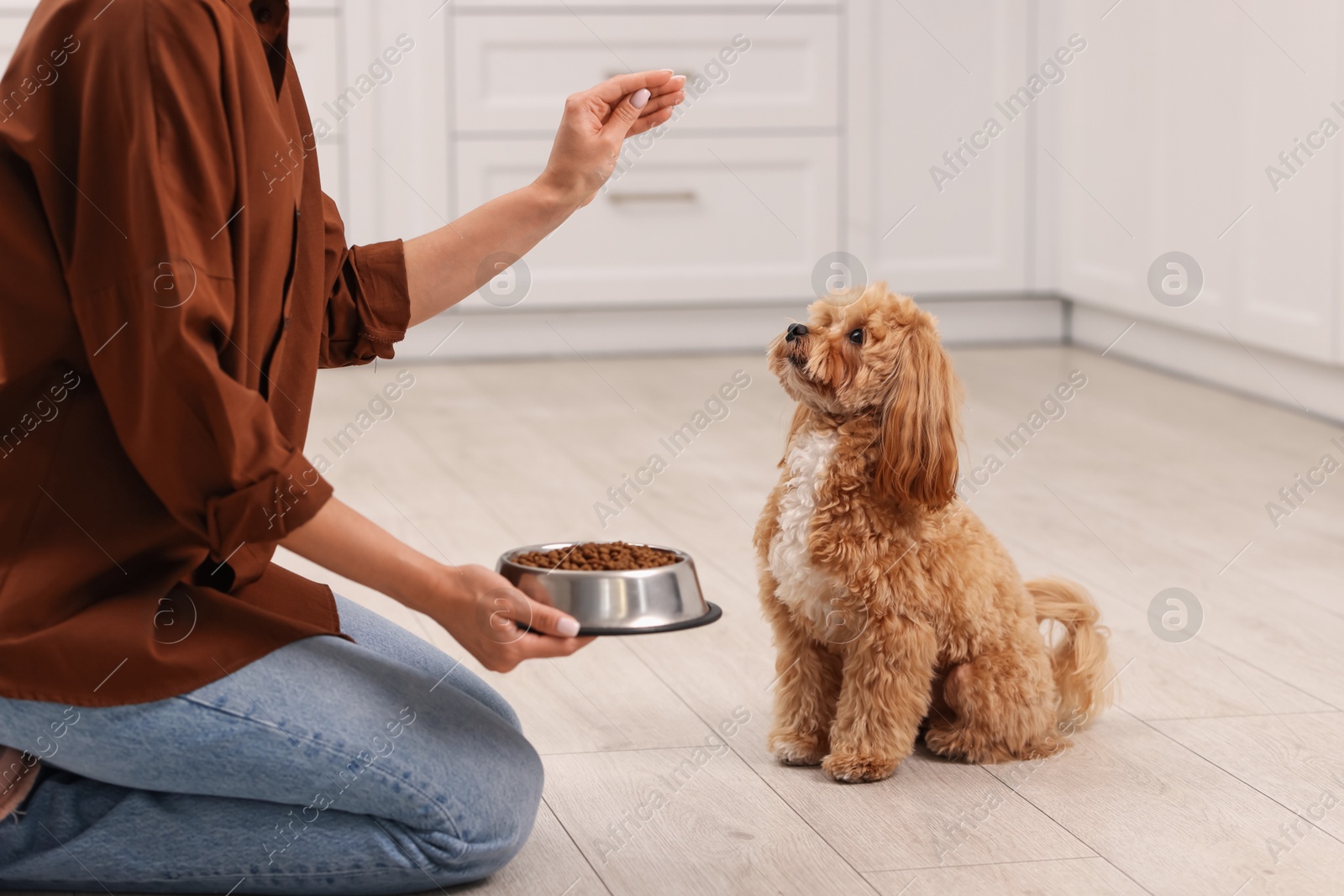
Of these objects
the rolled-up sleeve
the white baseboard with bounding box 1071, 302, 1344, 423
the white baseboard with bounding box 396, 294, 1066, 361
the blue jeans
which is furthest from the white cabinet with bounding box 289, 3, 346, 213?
the blue jeans

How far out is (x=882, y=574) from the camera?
1497mm

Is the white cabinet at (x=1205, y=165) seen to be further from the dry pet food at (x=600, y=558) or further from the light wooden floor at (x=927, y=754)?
the dry pet food at (x=600, y=558)

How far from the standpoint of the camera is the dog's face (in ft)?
4.78

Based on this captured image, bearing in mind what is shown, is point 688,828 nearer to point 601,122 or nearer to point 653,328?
point 601,122

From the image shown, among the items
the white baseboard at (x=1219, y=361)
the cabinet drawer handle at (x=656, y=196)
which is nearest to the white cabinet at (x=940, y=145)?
the white baseboard at (x=1219, y=361)

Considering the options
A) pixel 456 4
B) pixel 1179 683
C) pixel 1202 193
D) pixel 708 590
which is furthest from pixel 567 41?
pixel 1179 683

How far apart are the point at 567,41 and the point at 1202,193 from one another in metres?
1.54

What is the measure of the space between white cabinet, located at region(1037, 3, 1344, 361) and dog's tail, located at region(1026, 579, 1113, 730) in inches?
67.9

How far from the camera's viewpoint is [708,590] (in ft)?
7.21

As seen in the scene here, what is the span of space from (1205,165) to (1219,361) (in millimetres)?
452

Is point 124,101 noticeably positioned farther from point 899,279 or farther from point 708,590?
point 899,279

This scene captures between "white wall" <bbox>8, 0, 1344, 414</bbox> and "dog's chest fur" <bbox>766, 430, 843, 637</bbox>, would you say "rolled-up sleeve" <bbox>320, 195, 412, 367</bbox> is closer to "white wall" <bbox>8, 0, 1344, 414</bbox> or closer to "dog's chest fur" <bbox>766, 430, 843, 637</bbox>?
"dog's chest fur" <bbox>766, 430, 843, 637</bbox>

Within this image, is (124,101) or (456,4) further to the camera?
(456,4)

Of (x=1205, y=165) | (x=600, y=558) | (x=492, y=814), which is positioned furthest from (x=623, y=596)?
(x=1205, y=165)
